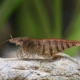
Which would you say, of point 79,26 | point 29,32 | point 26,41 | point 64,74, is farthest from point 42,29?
point 64,74

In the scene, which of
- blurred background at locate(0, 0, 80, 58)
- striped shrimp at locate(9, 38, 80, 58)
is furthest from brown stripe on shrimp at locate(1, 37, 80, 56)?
blurred background at locate(0, 0, 80, 58)

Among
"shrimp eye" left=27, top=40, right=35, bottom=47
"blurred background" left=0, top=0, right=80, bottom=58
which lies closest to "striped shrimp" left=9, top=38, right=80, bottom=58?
"shrimp eye" left=27, top=40, right=35, bottom=47

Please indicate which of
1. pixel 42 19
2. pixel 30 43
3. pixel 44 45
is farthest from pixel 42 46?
pixel 42 19

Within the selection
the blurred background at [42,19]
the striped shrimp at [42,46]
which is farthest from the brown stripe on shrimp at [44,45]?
the blurred background at [42,19]

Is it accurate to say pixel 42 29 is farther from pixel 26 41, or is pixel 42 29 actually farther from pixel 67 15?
pixel 26 41

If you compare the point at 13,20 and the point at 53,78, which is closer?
the point at 53,78

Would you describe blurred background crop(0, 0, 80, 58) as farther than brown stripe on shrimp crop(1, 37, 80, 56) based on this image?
Yes

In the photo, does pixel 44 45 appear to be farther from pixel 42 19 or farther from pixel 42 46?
pixel 42 19

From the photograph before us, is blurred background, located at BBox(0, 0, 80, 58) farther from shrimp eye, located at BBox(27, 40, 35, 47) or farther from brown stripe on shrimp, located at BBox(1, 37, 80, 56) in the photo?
shrimp eye, located at BBox(27, 40, 35, 47)

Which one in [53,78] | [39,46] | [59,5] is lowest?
[53,78]
